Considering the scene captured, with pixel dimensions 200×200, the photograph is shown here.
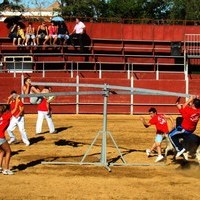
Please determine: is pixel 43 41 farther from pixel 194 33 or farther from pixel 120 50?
pixel 194 33

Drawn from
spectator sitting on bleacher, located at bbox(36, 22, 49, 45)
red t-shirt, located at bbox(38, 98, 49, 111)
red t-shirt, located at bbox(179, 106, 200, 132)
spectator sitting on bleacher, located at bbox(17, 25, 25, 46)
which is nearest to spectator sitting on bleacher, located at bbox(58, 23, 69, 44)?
spectator sitting on bleacher, located at bbox(36, 22, 49, 45)

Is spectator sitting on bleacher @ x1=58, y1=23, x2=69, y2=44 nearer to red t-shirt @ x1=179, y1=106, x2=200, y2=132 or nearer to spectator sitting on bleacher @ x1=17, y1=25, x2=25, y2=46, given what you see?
spectator sitting on bleacher @ x1=17, y1=25, x2=25, y2=46

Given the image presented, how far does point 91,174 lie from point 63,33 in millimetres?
19022

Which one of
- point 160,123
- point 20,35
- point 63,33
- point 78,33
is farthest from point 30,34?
point 160,123

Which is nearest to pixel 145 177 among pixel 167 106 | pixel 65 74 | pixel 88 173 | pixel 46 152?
pixel 88 173

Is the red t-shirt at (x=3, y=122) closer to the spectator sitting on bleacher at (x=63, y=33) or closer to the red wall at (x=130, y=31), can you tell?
the spectator sitting on bleacher at (x=63, y=33)

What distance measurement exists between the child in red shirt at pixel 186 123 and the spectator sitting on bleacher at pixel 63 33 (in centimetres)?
1778

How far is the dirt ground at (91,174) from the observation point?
36.1 feet

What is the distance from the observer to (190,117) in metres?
13.3

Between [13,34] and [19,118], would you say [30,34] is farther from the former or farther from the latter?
[19,118]

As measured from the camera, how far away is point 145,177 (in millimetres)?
12531

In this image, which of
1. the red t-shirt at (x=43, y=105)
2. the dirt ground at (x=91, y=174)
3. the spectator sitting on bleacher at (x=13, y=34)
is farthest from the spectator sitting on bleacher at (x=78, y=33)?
the dirt ground at (x=91, y=174)

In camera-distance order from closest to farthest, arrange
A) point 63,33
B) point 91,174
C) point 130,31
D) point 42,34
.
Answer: point 91,174
point 42,34
point 63,33
point 130,31

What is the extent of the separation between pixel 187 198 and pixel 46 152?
5862mm
